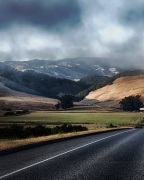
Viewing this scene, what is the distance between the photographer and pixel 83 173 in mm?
8445

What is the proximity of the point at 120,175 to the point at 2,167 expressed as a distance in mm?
4371

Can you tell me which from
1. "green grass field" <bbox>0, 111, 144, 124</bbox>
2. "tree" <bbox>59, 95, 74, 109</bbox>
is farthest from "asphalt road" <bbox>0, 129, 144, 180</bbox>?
"tree" <bbox>59, 95, 74, 109</bbox>

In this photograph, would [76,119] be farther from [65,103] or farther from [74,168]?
[65,103]

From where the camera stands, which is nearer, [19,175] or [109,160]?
[19,175]

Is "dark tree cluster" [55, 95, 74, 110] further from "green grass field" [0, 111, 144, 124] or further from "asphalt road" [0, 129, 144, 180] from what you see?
"asphalt road" [0, 129, 144, 180]

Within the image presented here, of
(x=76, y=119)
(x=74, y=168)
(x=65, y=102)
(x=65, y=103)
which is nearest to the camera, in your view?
(x=74, y=168)

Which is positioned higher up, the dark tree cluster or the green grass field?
the dark tree cluster

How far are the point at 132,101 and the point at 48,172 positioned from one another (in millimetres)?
161731

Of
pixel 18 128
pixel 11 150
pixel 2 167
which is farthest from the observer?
pixel 18 128

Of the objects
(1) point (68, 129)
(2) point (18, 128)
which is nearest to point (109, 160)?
(2) point (18, 128)

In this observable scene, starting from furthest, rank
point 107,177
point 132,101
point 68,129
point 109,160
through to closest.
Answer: point 132,101
point 68,129
point 109,160
point 107,177

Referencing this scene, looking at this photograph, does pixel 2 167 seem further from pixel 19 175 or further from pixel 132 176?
pixel 132 176

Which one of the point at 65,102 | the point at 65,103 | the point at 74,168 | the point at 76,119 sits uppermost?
the point at 65,102

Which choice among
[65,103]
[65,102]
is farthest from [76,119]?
[65,103]
